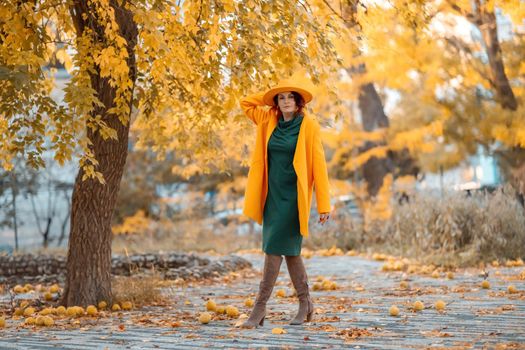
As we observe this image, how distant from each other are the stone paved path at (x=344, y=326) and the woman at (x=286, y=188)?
0.32m

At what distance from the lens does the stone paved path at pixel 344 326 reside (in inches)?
198

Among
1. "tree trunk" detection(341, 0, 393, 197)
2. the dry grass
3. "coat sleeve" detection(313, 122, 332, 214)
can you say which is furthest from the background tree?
"tree trunk" detection(341, 0, 393, 197)

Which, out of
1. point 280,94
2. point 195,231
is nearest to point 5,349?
point 280,94

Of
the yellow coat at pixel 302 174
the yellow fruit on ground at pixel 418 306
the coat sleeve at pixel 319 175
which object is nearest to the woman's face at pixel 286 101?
the yellow coat at pixel 302 174

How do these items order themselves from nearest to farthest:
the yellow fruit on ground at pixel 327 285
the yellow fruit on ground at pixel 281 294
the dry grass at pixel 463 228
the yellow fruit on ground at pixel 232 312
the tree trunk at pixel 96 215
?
the yellow fruit on ground at pixel 232 312, the tree trunk at pixel 96 215, the yellow fruit on ground at pixel 281 294, the yellow fruit on ground at pixel 327 285, the dry grass at pixel 463 228

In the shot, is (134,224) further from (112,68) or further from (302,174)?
(302,174)

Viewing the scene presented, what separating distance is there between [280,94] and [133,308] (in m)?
2.51

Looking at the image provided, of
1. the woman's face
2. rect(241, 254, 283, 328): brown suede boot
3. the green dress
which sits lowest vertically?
rect(241, 254, 283, 328): brown suede boot

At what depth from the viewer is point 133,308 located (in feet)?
23.5

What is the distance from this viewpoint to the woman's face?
5.88 metres

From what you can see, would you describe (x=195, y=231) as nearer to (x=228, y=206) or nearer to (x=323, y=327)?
(x=228, y=206)

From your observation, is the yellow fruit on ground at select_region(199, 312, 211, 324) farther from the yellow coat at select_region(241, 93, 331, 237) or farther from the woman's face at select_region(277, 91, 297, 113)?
the woman's face at select_region(277, 91, 297, 113)

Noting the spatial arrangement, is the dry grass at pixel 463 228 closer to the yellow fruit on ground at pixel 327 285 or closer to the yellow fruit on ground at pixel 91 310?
the yellow fruit on ground at pixel 327 285

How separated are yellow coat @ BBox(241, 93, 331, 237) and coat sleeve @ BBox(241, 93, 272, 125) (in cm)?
15
